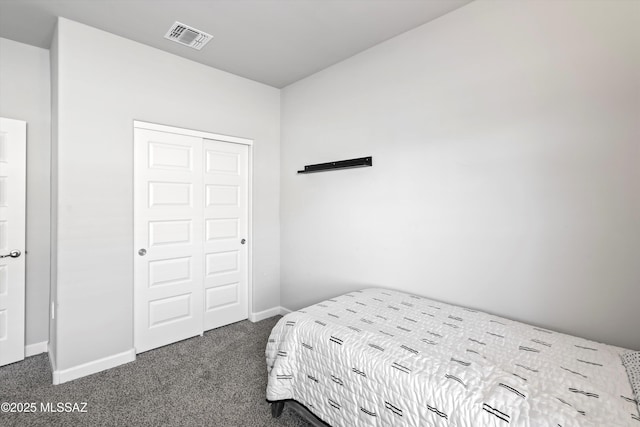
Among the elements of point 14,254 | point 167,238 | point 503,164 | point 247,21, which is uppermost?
point 247,21

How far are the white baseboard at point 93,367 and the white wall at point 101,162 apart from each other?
0.04 meters

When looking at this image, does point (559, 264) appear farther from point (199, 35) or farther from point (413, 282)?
point (199, 35)

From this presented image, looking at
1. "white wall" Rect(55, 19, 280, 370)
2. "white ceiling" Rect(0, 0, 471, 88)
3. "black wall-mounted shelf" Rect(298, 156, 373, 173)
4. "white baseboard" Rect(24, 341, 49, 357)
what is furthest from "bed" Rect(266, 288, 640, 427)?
"white baseboard" Rect(24, 341, 49, 357)

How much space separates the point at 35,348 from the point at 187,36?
3.15 m

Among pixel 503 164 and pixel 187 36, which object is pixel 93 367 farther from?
pixel 503 164

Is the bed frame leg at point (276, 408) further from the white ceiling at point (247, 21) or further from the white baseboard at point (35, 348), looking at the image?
the white ceiling at point (247, 21)

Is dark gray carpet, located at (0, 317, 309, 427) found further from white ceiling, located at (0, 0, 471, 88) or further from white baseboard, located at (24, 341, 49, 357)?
white ceiling, located at (0, 0, 471, 88)

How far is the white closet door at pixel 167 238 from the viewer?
271 cm

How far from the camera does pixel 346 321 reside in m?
1.83

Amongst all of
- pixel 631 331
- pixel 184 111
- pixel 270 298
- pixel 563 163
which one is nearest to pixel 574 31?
pixel 563 163

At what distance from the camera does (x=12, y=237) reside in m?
2.54

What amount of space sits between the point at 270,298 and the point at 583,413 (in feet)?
10.1

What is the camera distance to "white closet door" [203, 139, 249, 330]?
3195 millimetres

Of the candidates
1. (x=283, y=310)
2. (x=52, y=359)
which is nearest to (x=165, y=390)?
(x=52, y=359)
